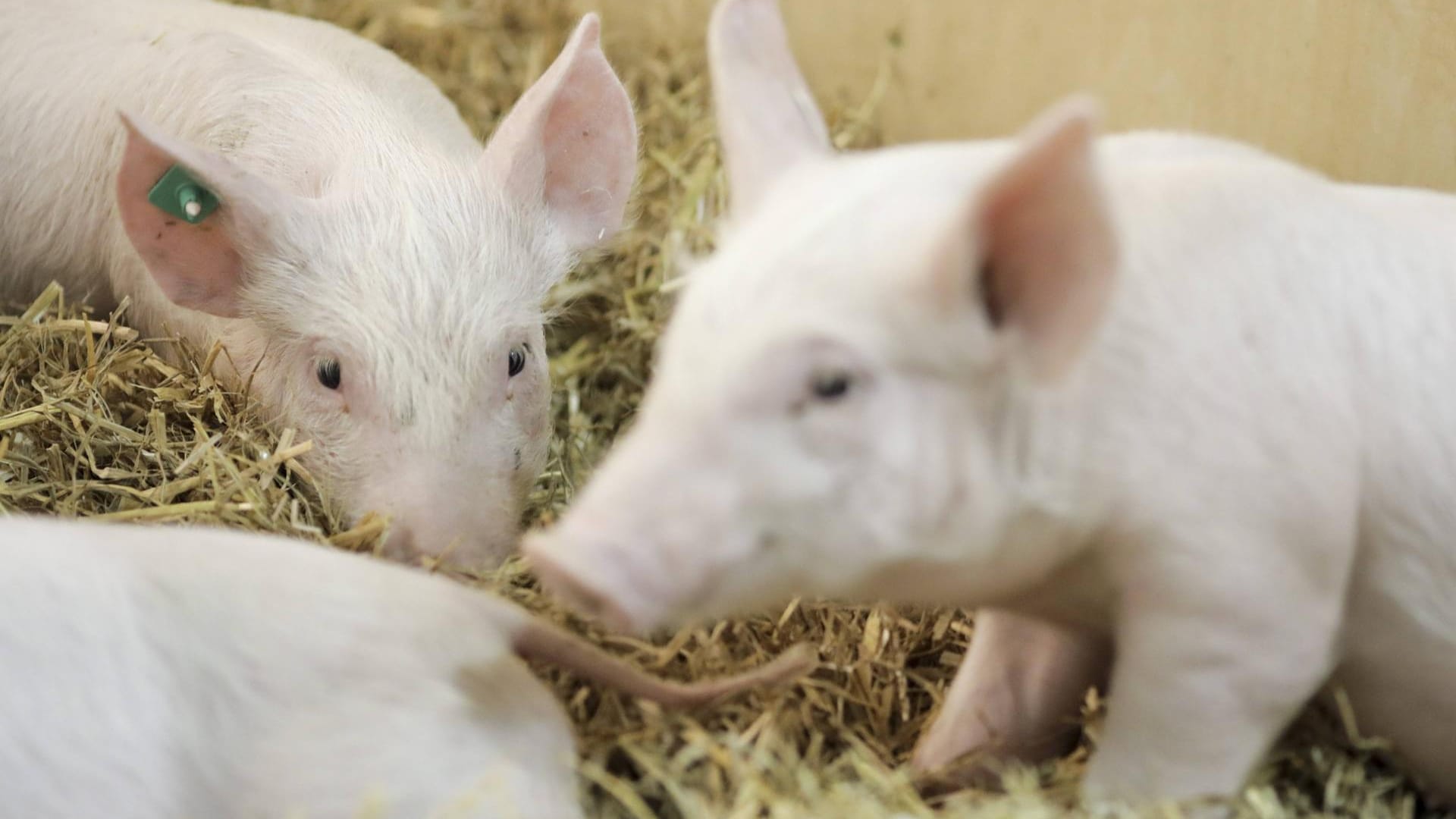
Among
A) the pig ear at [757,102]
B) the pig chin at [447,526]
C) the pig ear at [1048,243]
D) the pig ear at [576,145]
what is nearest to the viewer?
the pig ear at [1048,243]

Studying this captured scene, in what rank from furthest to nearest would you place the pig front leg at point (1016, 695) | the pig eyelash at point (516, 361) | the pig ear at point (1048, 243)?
the pig eyelash at point (516, 361)
the pig front leg at point (1016, 695)
the pig ear at point (1048, 243)

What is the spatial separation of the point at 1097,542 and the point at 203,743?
0.97 metres

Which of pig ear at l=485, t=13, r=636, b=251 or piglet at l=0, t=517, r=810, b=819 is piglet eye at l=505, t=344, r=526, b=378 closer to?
pig ear at l=485, t=13, r=636, b=251

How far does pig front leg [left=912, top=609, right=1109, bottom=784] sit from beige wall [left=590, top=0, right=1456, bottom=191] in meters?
1.08

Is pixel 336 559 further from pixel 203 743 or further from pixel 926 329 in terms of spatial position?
pixel 926 329

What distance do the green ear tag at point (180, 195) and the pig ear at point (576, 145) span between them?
20.4 inches

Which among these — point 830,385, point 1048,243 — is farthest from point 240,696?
point 1048,243

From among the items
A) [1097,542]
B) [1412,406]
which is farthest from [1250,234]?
[1097,542]

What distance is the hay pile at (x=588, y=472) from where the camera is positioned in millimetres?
1896

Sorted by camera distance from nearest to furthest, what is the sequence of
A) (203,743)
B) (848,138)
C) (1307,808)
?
(203,743) < (1307,808) < (848,138)

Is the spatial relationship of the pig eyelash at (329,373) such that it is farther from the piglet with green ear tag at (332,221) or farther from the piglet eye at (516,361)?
the piglet eye at (516,361)

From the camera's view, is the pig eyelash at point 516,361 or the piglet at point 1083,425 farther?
the pig eyelash at point 516,361

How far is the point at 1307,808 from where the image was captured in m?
1.96

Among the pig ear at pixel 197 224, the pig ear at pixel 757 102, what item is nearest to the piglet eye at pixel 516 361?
the pig ear at pixel 197 224
